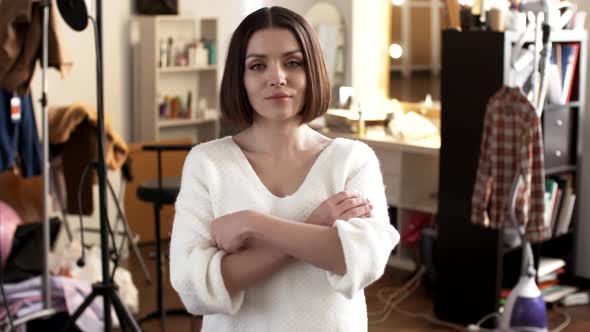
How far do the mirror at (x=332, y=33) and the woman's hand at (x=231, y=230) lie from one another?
3.96 metres

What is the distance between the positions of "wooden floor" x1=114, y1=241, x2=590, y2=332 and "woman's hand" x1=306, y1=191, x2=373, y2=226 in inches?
105

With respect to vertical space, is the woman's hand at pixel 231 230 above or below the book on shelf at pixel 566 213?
above

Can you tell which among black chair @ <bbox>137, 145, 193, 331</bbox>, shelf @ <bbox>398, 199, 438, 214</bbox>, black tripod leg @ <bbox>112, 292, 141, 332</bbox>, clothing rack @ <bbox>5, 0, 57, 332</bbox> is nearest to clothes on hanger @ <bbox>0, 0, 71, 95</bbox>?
clothing rack @ <bbox>5, 0, 57, 332</bbox>

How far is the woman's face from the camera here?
1.34m

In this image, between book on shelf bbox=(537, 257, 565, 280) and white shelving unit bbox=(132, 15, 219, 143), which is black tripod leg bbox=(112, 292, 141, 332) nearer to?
book on shelf bbox=(537, 257, 565, 280)

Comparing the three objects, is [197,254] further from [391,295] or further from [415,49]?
[415,49]

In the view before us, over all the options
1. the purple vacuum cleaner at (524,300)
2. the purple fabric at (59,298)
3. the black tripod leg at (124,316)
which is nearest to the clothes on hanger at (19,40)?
the purple fabric at (59,298)

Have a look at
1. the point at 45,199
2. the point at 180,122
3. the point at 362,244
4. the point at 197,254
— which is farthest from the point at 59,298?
the point at 362,244

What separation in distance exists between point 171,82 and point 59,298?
2254mm

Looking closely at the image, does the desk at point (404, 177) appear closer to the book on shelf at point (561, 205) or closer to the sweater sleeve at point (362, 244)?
the book on shelf at point (561, 205)

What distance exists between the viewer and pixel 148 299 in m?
4.49

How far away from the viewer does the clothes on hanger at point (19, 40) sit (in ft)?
11.6

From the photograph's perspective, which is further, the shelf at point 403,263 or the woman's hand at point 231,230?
the shelf at point 403,263

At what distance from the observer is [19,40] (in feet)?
11.8
